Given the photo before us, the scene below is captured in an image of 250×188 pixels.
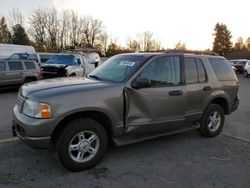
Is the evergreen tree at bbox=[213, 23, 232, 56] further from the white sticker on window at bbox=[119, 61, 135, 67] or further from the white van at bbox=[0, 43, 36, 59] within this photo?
the white sticker on window at bbox=[119, 61, 135, 67]

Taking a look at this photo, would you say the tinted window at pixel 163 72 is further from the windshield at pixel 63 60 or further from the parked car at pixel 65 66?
the windshield at pixel 63 60

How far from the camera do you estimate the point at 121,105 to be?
4188 mm

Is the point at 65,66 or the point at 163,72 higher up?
the point at 163,72

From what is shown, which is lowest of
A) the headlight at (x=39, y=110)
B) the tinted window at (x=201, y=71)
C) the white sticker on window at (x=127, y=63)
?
the headlight at (x=39, y=110)

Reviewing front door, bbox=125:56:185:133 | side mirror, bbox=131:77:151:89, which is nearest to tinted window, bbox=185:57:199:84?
front door, bbox=125:56:185:133

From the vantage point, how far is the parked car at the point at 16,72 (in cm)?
1181

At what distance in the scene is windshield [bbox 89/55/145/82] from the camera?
14.7ft

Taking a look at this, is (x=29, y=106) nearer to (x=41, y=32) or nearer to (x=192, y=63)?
(x=192, y=63)

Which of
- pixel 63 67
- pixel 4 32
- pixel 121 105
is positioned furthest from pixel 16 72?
pixel 4 32

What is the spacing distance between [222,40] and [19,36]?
49.0 m

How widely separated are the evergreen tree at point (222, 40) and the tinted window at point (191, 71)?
67.5 metres

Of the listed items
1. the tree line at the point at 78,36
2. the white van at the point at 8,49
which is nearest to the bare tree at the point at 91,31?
the tree line at the point at 78,36

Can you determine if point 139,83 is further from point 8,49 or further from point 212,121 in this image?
point 8,49

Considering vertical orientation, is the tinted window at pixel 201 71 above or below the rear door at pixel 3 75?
above
